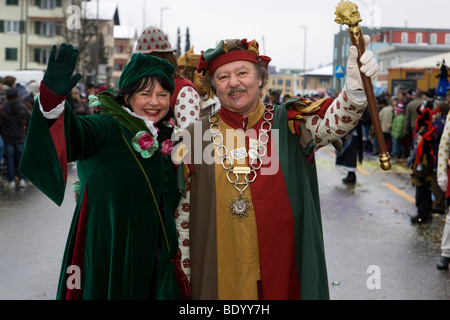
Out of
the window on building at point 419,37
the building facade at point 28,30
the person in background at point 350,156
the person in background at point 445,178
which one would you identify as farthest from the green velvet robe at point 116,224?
the window on building at point 419,37

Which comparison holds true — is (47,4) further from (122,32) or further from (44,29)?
(122,32)

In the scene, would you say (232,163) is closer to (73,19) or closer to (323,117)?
(323,117)

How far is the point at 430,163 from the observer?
31.2ft

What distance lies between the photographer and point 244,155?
144 inches

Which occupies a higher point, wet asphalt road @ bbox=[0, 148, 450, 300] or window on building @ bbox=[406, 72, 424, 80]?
window on building @ bbox=[406, 72, 424, 80]

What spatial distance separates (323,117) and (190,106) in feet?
5.14

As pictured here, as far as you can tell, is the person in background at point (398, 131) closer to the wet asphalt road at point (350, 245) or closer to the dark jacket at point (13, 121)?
the wet asphalt road at point (350, 245)

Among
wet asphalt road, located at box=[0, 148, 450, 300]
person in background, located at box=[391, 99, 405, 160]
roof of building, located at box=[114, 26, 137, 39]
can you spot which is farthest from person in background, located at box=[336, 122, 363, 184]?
roof of building, located at box=[114, 26, 137, 39]

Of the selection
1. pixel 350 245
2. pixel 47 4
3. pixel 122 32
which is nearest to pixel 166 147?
pixel 350 245

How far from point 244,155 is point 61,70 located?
3.64 feet

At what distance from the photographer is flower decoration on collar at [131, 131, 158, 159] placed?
3.70 m

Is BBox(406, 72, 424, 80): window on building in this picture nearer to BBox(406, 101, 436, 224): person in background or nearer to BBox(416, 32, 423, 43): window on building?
BBox(406, 101, 436, 224): person in background

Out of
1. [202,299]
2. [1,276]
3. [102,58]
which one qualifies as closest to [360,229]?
[1,276]

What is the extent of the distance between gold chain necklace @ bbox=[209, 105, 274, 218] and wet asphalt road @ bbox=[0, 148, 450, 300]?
2324 mm
